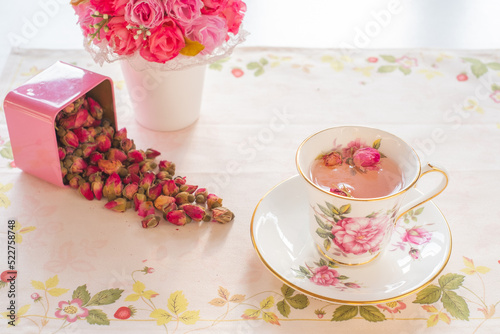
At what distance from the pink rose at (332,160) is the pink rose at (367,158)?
0.02m

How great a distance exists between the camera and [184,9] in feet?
2.86

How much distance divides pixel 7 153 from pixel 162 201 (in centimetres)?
30

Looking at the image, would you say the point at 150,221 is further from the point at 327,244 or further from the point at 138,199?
the point at 327,244

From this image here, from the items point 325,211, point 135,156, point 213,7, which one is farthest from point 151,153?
point 325,211

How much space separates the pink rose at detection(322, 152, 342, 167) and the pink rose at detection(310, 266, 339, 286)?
0.13 meters

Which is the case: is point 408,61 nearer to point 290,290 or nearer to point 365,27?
point 365,27

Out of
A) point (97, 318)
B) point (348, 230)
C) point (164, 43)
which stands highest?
point (164, 43)

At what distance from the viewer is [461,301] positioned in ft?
2.53

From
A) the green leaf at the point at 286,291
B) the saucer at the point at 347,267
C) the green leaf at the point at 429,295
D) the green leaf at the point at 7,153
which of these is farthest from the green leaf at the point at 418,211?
the green leaf at the point at 7,153

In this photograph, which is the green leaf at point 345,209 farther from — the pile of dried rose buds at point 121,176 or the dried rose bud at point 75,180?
the dried rose bud at point 75,180

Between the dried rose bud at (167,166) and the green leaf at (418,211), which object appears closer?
the green leaf at (418,211)

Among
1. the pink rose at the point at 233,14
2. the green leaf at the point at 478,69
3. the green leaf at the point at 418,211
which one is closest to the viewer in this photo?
the green leaf at the point at 418,211

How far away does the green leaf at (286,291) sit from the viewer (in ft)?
2.55

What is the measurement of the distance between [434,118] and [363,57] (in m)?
0.23
